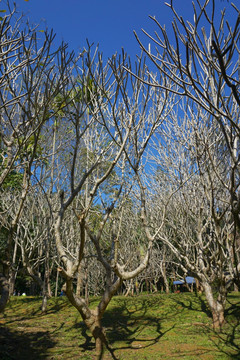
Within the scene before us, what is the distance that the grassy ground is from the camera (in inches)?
213

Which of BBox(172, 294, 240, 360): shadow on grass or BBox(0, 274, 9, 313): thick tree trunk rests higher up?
BBox(0, 274, 9, 313): thick tree trunk

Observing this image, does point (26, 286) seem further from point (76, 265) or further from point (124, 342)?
point (76, 265)

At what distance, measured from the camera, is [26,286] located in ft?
60.1

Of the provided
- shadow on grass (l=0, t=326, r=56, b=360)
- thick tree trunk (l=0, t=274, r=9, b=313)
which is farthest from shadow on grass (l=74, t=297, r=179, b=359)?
thick tree trunk (l=0, t=274, r=9, b=313)

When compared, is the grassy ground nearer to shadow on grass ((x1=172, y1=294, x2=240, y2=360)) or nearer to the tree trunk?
shadow on grass ((x1=172, y1=294, x2=240, y2=360))

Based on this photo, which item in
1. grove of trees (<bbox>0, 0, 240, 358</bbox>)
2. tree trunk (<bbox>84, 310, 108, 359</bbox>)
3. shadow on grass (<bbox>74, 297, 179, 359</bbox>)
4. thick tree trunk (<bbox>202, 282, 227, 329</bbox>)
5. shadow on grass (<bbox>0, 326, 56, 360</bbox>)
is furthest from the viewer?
thick tree trunk (<bbox>202, 282, 227, 329</bbox>)

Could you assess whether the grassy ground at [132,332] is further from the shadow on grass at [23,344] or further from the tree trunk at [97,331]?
the tree trunk at [97,331]

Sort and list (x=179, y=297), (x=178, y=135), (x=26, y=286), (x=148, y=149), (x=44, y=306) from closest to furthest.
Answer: (x=178, y=135) → (x=148, y=149) → (x=44, y=306) → (x=179, y=297) → (x=26, y=286)

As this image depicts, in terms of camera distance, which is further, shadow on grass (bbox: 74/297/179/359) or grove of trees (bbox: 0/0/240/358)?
shadow on grass (bbox: 74/297/179/359)

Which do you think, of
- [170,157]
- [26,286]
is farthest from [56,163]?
[26,286]

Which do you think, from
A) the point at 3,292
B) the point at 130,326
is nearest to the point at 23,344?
the point at 130,326

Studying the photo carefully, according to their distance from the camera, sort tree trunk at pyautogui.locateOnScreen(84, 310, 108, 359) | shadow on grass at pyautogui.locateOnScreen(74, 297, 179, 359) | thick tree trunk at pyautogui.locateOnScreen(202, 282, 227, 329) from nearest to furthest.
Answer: tree trunk at pyautogui.locateOnScreen(84, 310, 108, 359) < shadow on grass at pyautogui.locateOnScreen(74, 297, 179, 359) < thick tree trunk at pyautogui.locateOnScreen(202, 282, 227, 329)

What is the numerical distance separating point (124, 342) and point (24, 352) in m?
1.89

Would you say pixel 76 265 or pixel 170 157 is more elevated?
pixel 170 157
